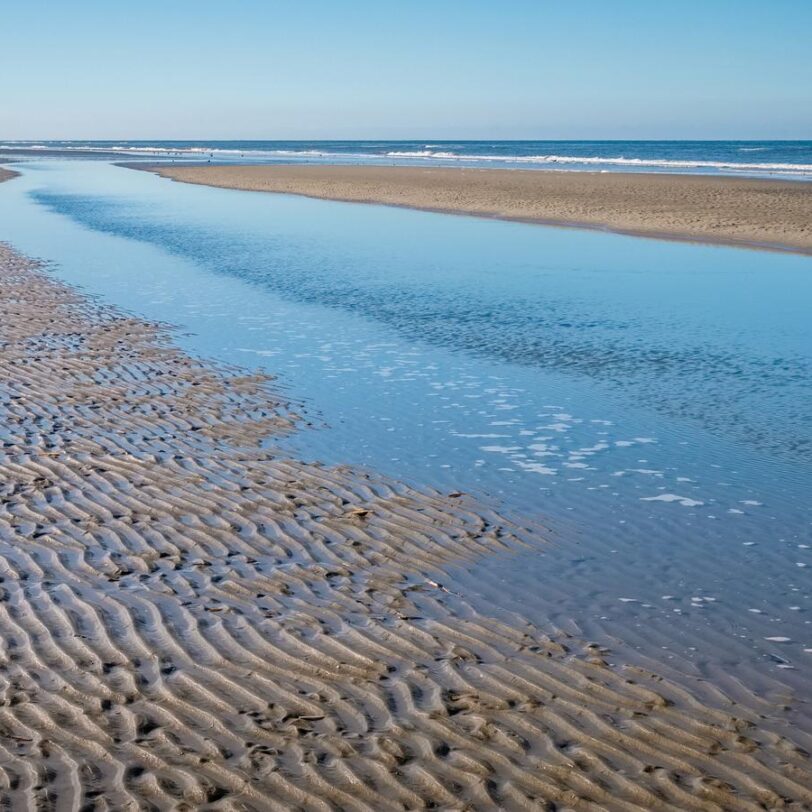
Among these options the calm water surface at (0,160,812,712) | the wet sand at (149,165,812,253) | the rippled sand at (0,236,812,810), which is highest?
the wet sand at (149,165,812,253)

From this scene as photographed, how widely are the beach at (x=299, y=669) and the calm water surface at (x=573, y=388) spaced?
50 centimetres

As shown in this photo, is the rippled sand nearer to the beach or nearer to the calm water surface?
the beach

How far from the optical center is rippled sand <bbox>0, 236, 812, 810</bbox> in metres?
4.59

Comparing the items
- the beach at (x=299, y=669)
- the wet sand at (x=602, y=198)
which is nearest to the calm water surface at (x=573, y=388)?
the beach at (x=299, y=669)

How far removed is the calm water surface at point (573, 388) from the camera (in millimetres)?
6766

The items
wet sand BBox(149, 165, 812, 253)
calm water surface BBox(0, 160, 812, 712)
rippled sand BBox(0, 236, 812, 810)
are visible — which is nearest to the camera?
rippled sand BBox(0, 236, 812, 810)

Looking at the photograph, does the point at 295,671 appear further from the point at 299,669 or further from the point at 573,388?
the point at 573,388

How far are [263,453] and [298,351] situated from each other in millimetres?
4856

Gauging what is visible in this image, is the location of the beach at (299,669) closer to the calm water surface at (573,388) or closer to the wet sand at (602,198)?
the calm water surface at (573,388)

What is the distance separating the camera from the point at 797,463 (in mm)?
9438

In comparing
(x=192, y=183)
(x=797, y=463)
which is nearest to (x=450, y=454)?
(x=797, y=463)

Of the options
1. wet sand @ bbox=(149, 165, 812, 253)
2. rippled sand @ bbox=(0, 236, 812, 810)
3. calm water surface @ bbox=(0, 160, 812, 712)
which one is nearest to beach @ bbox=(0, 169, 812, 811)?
rippled sand @ bbox=(0, 236, 812, 810)

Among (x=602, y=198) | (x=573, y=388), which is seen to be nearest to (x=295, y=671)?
(x=573, y=388)

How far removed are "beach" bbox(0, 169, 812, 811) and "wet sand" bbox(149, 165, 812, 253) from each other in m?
21.3
